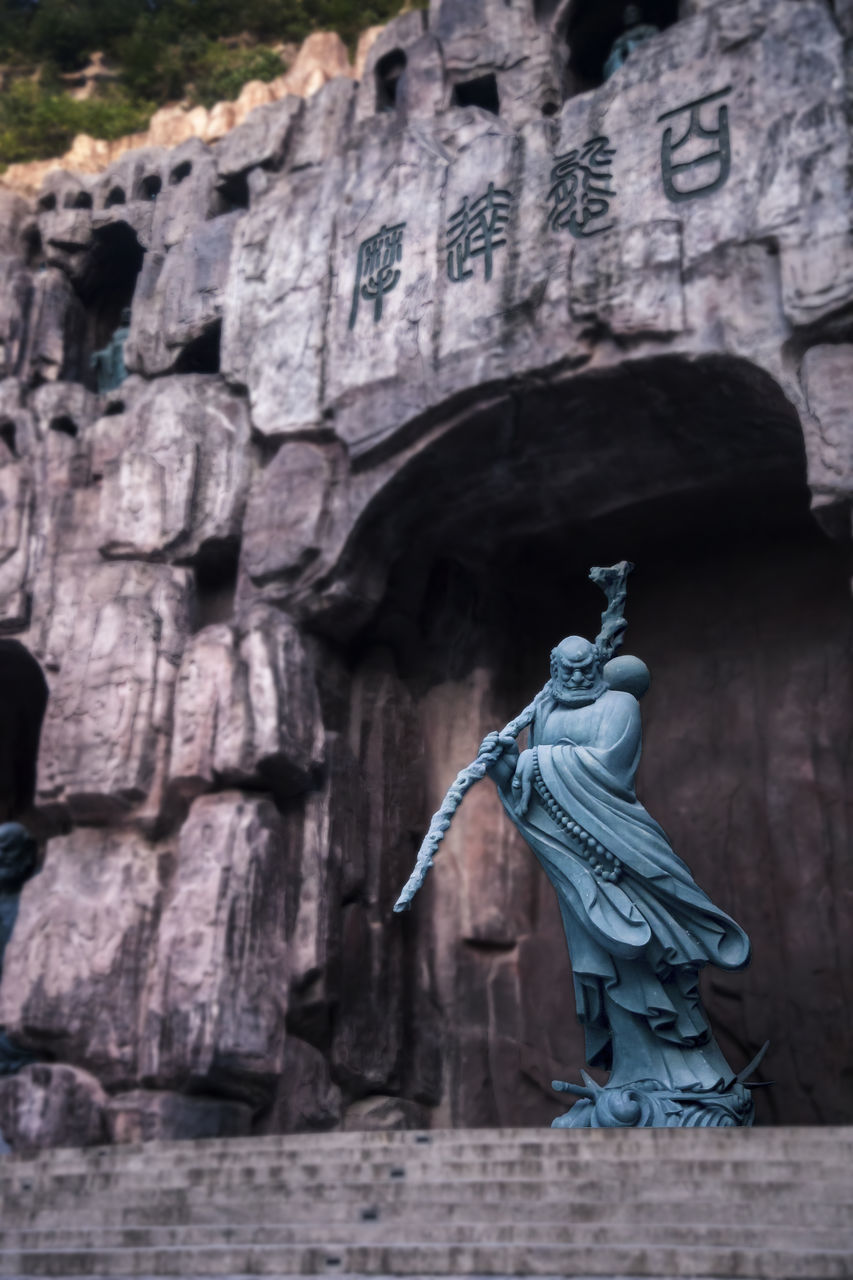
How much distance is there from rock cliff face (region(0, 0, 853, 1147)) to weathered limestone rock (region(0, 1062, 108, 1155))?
2 centimetres

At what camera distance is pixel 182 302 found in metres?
9.12

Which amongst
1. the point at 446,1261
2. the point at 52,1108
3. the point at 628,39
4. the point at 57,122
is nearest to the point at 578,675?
the point at 446,1261

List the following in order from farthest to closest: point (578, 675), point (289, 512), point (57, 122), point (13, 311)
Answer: point (57, 122) < point (13, 311) < point (289, 512) < point (578, 675)

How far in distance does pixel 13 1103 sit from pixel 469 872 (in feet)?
9.14

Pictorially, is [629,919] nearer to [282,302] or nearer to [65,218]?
[282,302]

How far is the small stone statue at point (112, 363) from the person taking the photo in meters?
9.97

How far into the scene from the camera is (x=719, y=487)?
7.78 metres

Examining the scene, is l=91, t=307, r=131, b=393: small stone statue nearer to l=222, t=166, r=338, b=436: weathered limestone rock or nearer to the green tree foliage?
l=222, t=166, r=338, b=436: weathered limestone rock

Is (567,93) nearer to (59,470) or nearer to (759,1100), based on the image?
(59,470)

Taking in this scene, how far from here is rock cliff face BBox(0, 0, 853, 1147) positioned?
22.4ft

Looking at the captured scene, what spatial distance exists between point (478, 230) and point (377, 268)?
2.22 ft

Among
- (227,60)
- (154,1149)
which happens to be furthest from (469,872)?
(227,60)

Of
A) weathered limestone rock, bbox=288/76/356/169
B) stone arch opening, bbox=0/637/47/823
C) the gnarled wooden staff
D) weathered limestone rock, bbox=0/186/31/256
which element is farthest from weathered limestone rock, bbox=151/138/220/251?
the gnarled wooden staff

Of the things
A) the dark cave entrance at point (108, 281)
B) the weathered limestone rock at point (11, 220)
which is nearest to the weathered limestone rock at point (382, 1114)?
the dark cave entrance at point (108, 281)
